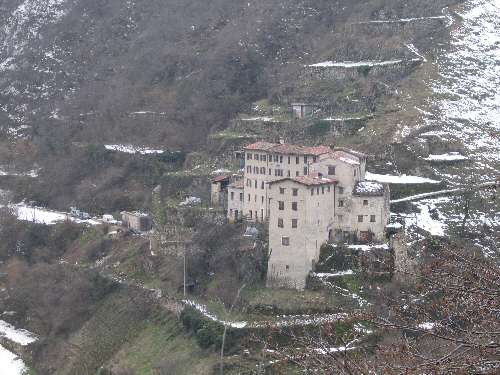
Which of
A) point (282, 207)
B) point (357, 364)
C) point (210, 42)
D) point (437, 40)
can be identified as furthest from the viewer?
point (210, 42)

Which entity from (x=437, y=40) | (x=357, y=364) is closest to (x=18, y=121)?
(x=437, y=40)

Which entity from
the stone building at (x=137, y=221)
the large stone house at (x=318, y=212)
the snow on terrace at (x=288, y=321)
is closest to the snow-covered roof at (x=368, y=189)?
the large stone house at (x=318, y=212)

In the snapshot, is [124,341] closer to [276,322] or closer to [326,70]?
[276,322]

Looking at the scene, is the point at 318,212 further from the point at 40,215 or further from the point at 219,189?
the point at 40,215

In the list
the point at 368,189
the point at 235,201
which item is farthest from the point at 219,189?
the point at 368,189

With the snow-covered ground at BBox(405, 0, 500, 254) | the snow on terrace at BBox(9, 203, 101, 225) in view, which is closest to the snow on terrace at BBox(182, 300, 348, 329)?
the snow-covered ground at BBox(405, 0, 500, 254)
